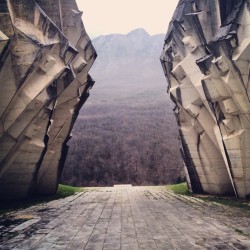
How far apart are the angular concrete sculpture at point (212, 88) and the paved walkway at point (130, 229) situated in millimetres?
3519

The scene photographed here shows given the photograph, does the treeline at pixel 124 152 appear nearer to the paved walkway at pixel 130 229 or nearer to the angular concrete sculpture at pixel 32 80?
the angular concrete sculpture at pixel 32 80

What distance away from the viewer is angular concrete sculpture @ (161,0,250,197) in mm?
12906

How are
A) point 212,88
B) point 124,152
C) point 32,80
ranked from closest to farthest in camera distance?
point 32,80
point 212,88
point 124,152

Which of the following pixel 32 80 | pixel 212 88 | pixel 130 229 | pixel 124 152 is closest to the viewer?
pixel 130 229

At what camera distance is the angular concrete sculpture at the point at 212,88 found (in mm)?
12906

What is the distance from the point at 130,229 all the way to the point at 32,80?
761 centimetres

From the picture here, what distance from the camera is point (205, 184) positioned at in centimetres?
1756

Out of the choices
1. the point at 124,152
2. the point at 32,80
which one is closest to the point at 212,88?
the point at 32,80

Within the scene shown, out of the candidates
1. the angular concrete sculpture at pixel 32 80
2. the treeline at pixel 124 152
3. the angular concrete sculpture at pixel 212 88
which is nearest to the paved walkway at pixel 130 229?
the angular concrete sculpture at pixel 32 80

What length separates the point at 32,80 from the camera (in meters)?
13.3

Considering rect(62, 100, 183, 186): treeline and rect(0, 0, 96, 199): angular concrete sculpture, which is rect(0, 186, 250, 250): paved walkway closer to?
rect(0, 0, 96, 199): angular concrete sculpture

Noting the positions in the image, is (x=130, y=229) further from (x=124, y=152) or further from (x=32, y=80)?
(x=124, y=152)

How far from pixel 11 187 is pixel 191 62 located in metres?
10.4

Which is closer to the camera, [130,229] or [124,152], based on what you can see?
[130,229]
